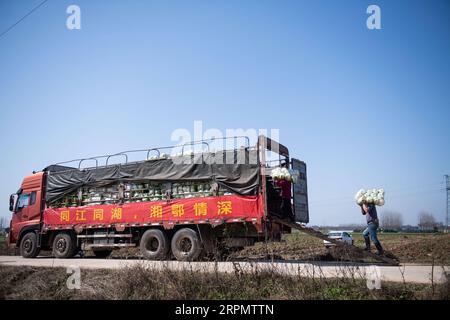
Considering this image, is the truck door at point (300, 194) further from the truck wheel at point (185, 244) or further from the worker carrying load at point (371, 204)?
the truck wheel at point (185, 244)

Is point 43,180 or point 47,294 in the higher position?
point 43,180

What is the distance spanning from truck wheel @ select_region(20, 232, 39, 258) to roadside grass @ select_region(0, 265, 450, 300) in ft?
26.7

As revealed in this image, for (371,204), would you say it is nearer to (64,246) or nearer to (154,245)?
(154,245)

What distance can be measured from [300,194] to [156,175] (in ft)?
16.9

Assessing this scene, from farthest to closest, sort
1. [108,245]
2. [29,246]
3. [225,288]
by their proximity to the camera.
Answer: [29,246] → [108,245] → [225,288]

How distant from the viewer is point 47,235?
15430 mm

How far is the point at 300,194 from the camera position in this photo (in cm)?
1225

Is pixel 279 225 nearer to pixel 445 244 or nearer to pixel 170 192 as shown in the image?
pixel 170 192

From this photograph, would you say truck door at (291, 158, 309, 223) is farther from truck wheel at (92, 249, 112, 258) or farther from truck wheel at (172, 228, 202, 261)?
truck wheel at (92, 249, 112, 258)

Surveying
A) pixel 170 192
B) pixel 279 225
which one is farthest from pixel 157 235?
pixel 279 225

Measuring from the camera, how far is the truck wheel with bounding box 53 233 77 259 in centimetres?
1441

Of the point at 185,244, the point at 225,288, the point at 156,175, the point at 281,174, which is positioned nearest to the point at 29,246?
the point at 156,175
